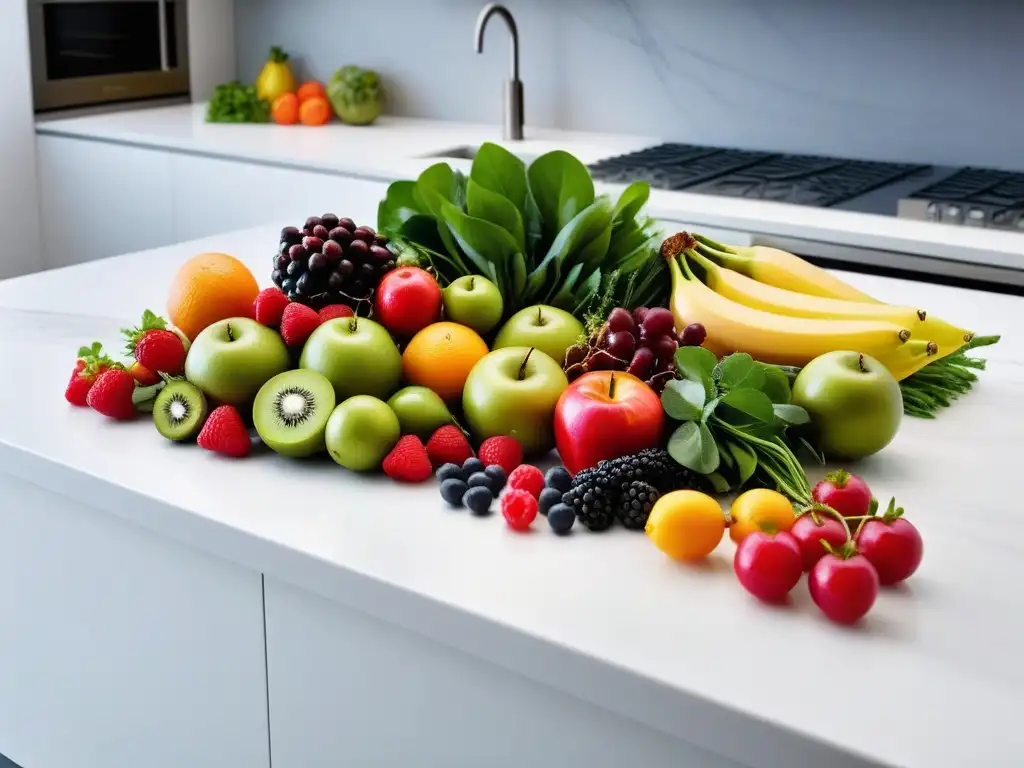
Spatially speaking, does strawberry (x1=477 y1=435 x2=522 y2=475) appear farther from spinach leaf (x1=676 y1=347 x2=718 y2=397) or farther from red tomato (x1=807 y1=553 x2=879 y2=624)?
red tomato (x1=807 y1=553 x2=879 y2=624)

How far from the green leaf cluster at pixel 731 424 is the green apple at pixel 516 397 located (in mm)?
119

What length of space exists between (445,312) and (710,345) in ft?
0.97

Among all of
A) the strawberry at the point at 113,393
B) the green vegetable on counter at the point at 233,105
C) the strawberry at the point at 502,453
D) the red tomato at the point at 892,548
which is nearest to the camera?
the red tomato at the point at 892,548

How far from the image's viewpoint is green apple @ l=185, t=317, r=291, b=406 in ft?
3.75

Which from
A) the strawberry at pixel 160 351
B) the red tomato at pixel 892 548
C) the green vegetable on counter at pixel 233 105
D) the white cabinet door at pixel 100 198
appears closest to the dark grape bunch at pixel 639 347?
the red tomato at pixel 892 548

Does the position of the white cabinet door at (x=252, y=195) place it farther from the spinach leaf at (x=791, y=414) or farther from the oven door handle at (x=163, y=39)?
the spinach leaf at (x=791, y=414)

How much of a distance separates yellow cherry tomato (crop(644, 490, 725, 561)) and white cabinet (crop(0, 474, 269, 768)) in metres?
A: 0.37

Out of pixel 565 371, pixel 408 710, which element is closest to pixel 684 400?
pixel 565 371

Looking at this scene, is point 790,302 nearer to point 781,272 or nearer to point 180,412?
point 781,272

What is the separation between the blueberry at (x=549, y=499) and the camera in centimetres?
100

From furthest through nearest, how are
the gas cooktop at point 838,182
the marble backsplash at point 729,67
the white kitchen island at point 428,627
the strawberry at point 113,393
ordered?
the marble backsplash at point 729,67 < the gas cooktop at point 838,182 < the strawberry at point 113,393 < the white kitchen island at point 428,627

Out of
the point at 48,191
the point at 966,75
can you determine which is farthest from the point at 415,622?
the point at 48,191

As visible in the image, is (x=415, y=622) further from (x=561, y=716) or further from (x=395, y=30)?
(x=395, y=30)

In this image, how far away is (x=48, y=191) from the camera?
345cm
